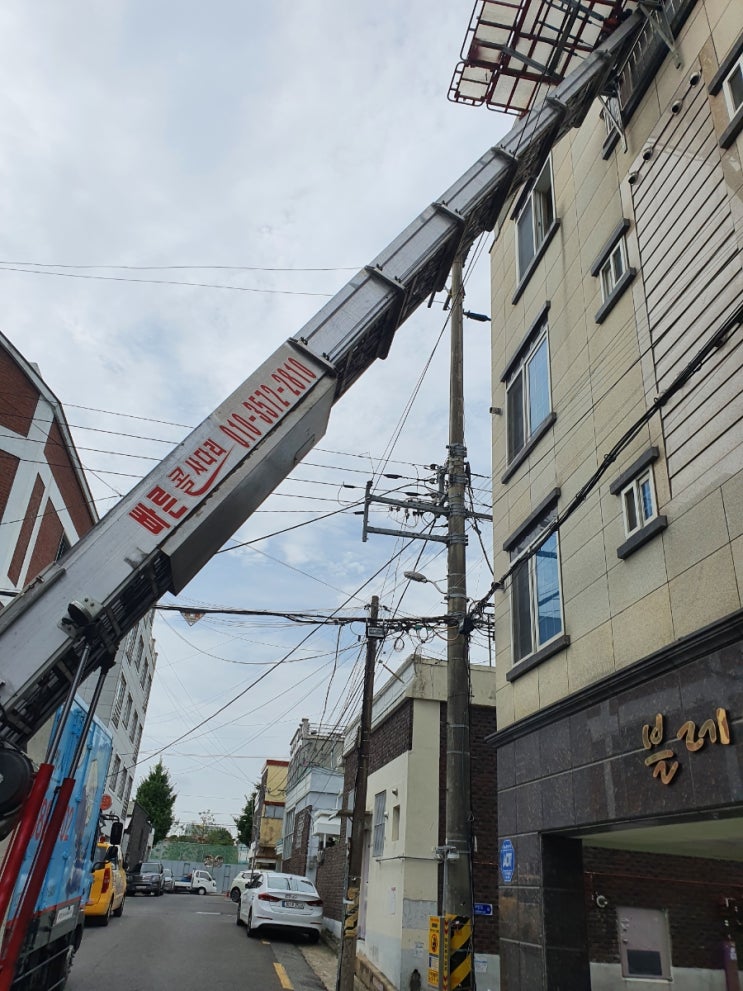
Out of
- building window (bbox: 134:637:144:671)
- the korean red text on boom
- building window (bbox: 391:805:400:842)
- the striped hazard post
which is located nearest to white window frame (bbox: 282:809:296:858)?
building window (bbox: 134:637:144:671)

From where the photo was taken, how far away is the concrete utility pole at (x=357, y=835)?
12125 millimetres

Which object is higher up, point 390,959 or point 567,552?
point 567,552

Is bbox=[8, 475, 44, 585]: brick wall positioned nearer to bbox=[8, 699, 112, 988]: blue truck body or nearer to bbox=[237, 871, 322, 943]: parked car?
bbox=[8, 699, 112, 988]: blue truck body

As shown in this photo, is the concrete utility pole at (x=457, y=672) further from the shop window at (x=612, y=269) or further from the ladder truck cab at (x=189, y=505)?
the shop window at (x=612, y=269)

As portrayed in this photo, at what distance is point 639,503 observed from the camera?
806 centimetres

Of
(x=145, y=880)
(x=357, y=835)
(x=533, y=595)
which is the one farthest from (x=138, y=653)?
(x=533, y=595)

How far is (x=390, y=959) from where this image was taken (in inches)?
544

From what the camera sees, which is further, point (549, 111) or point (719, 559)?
point (549, 111)

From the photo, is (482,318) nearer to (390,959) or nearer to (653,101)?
(653,101)

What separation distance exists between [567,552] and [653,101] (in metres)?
5.93

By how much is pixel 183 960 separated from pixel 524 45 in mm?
17075

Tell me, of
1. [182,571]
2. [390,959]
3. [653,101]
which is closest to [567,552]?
[182,571]

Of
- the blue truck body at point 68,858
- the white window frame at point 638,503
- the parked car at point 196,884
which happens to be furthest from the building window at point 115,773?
the white window frame at point 638,503

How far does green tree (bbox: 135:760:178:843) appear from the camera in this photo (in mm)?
70375
